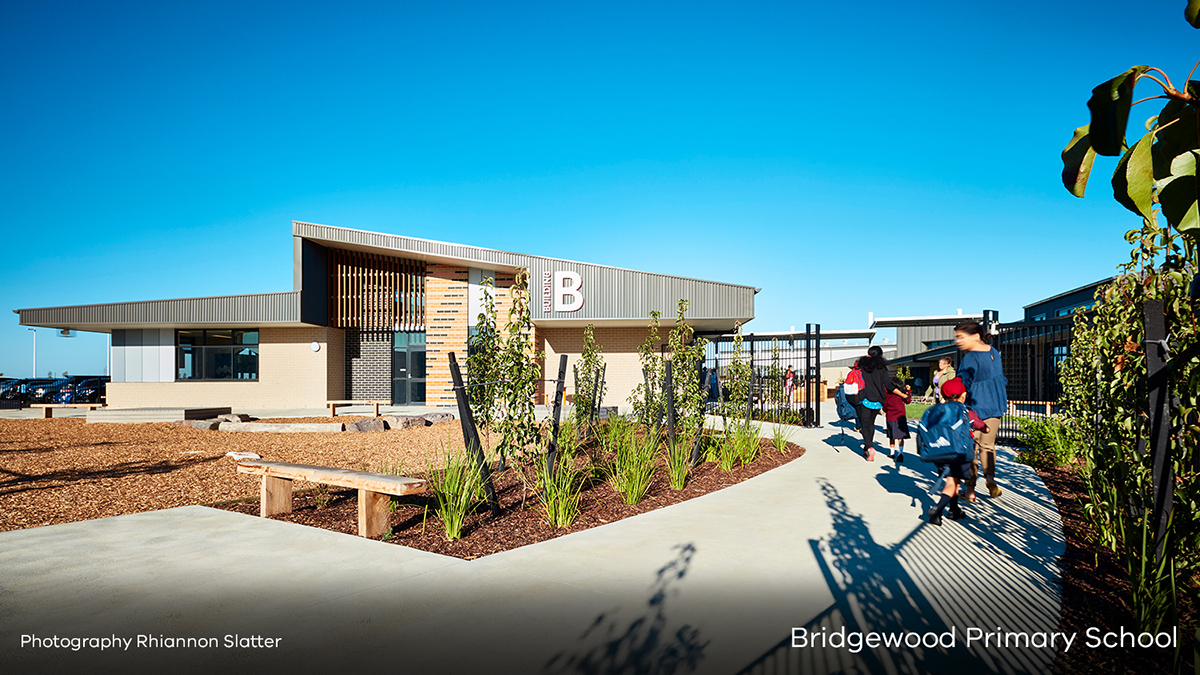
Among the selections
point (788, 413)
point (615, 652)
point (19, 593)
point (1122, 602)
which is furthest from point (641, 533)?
point (788, 413)

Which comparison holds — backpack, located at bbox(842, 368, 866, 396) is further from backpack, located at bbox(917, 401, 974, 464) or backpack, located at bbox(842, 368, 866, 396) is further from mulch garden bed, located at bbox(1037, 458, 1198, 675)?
mulch garden bed, located at bbox(1037, 458, 1198, 675)

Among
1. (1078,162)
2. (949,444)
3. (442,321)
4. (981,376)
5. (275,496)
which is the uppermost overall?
(442,321)

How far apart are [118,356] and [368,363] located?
355 inches

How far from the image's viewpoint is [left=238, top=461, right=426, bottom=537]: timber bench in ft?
14.8

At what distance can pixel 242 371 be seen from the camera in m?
20.9

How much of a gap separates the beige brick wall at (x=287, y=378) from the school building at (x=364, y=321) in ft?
0.12

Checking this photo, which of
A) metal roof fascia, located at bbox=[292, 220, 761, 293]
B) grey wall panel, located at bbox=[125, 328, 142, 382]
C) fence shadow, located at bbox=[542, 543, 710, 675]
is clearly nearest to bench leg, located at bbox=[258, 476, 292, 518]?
fence shadow, located at bbox=[542, 543, 710, 675]

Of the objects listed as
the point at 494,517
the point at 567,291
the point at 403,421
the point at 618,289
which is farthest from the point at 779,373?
the point at 494,517

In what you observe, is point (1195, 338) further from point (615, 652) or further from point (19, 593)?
point (19, 593)

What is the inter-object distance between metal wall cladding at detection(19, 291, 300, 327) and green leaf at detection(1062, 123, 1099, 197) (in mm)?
19862

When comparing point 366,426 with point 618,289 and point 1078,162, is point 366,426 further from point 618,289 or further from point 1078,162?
point 1078,162

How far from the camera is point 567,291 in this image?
18.4 metres

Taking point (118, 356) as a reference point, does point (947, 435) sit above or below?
below

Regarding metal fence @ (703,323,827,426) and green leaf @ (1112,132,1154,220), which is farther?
metal fence @ (703,323,827,426)
